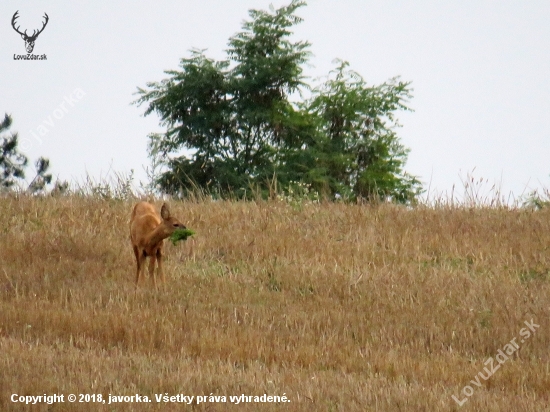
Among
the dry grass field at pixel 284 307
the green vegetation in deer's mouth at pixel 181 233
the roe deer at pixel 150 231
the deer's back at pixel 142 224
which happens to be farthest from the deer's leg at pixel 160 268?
the green vegetation in deer's mouth at pixel 181 233

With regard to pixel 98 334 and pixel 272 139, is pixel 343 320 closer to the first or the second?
pixel 98 334

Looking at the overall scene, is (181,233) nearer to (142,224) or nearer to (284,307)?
(142,224)

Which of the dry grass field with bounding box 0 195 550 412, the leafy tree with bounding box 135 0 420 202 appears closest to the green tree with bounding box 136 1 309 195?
the leafy tree with bounding box 135 0 420 202

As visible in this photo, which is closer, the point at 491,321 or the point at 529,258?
the point at 491,321

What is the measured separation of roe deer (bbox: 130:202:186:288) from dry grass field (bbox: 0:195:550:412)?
42 cm

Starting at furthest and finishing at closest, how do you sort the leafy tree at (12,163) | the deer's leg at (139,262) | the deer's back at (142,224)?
the leafy tree at (12,163), the deer's leg at (139,262), the deer's back at (142,224)

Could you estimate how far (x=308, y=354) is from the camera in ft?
30.2

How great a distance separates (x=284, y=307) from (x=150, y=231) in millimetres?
1943

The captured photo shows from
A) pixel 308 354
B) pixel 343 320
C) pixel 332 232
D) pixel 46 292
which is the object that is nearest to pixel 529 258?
pixel 332 232

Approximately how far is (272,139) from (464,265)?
23.5m

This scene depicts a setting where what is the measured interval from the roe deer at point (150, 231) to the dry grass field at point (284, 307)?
1.36 ft

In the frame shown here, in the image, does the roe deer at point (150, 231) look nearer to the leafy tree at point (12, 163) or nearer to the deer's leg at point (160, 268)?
the deer's leg at point (160, 268)

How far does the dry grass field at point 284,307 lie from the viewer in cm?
775

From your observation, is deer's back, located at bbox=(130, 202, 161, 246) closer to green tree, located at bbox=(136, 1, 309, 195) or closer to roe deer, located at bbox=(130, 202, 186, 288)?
roe deer, located at bbox=(130, 202, 186, 288)
